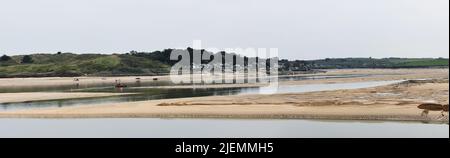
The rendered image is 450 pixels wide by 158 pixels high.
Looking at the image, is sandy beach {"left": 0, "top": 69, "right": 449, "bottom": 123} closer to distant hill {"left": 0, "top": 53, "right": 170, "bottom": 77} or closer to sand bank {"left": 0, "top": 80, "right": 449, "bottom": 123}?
sand bank {"left": 0, "top": 80, "right": 449, "bottom": 123}

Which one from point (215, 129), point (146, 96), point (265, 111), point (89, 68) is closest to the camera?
point (215, 129)

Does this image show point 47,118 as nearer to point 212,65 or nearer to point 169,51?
point 212,65

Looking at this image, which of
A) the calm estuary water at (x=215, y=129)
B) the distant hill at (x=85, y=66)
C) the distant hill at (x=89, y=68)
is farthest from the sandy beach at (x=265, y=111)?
the distant hill at (x=89, y=68)

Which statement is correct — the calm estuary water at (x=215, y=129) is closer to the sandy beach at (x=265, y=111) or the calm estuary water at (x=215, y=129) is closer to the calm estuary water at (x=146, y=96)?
the sandy beach at (x=265, y=111)

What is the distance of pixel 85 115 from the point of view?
34625 mm

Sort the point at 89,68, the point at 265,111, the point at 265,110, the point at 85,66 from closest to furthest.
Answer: the point at 265,111 → the point at 265,110 → the point at 89,68 → the point at 85,66

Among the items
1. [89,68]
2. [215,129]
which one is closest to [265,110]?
[215,129]

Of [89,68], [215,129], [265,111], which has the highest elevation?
[89,68]

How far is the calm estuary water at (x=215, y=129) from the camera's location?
24531 millimetres

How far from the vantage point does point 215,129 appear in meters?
27.1

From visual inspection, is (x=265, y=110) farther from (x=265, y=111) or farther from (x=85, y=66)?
(x=85, y=66)

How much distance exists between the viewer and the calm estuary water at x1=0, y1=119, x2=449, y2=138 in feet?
80.5

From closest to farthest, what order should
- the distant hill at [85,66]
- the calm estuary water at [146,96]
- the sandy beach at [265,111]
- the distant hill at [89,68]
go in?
the sandy beach at [265,111]
the calm estuary water at [146,96]
the distant hill at [89,68]
the distant hill at [85,66]

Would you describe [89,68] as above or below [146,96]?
above
